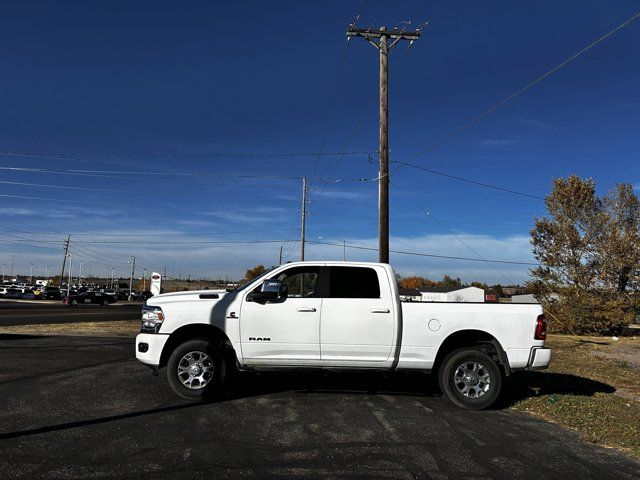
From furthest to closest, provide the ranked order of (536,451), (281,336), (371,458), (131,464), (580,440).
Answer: (281,336), (580,440), (536,451), (371,458), (131,464)

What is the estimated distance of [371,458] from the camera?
16.1 ft

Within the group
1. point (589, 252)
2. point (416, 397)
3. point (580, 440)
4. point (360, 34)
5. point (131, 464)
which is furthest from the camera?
point (589, 252)

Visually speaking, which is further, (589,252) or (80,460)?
(589,252)

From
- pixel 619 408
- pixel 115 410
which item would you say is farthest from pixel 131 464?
pixel 619 408

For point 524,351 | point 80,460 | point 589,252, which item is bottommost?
point 80,460

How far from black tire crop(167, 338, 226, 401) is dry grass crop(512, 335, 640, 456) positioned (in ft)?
14.7

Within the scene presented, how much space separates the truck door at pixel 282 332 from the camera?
23.5 ft

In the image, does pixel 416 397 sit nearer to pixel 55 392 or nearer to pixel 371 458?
pixel 371 458

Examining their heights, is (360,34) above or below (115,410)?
above

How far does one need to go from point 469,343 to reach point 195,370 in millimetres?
4107

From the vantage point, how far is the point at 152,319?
728 centimetres

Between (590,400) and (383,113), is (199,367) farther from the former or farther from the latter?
(383,113)

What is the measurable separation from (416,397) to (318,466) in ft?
11.2

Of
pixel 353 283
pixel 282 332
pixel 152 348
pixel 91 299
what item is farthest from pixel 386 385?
pixel 91 299
